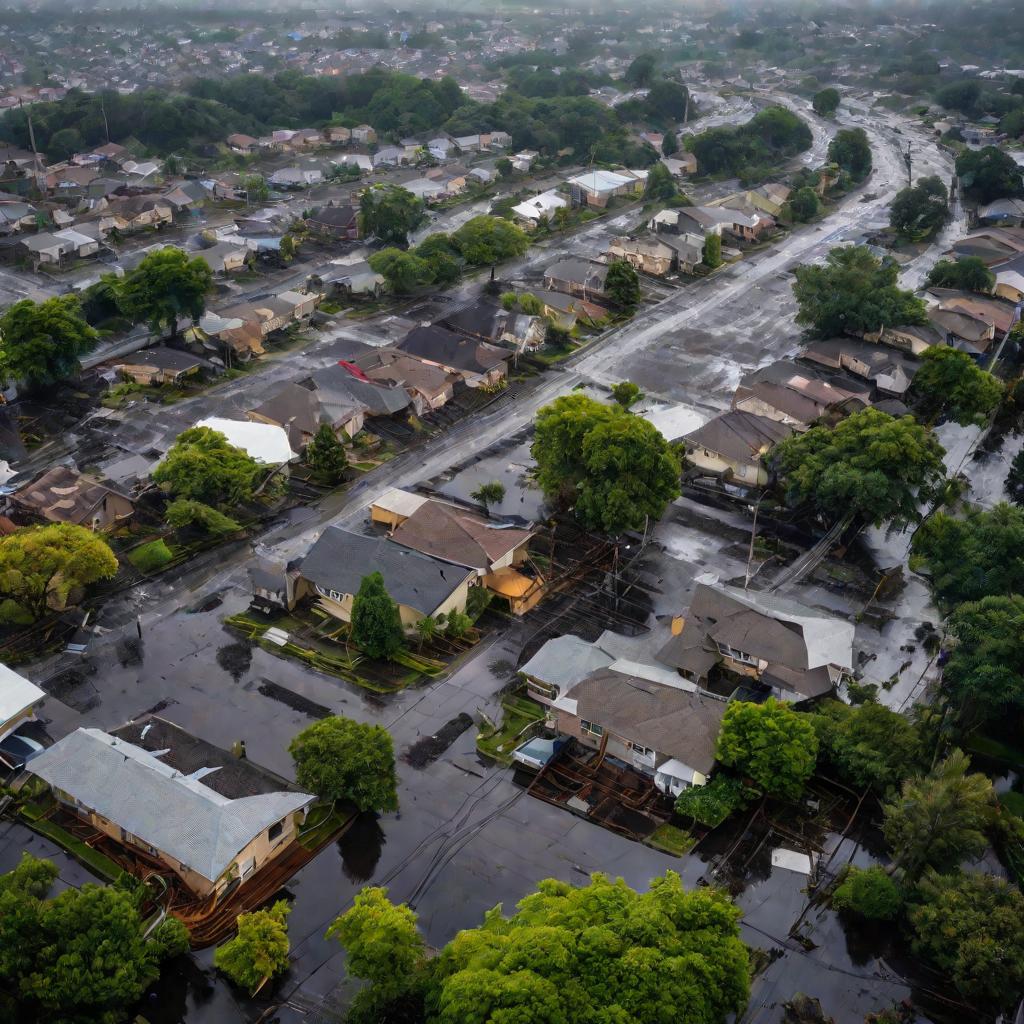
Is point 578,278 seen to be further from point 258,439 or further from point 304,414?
point 258,439

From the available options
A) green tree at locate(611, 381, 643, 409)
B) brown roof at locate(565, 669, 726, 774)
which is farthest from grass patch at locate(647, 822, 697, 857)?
green tree at locate(611, 381, 643, 409)

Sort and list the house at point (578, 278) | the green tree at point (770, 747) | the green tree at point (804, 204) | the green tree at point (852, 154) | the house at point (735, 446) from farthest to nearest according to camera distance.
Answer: the green tree at point (852, 154) < the green tree at point (804, 204) < the house at point (578, 278) < the house at point (735, 446) < the green tree at point (770, 747)

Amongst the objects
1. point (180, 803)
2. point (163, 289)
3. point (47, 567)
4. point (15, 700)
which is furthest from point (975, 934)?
point (163, 289)

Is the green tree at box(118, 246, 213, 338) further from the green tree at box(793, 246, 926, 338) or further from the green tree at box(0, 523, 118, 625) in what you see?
the green tree at box(793, 246, 926, 338)

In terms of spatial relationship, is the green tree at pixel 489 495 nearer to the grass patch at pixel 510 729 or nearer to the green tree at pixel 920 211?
the grass patch at pixel 510 729

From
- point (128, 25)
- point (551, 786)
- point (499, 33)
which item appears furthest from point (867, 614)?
point (128, 25)

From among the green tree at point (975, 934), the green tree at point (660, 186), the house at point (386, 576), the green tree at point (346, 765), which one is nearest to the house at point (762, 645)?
the house at point (386, 576)

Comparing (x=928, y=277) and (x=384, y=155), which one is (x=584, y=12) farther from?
(x=928, y=277)
